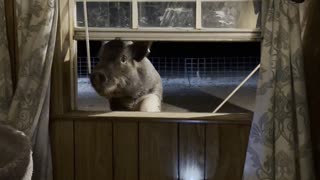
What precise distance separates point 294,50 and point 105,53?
3.20 ft

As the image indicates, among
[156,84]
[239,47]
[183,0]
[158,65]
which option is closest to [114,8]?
[183,0]

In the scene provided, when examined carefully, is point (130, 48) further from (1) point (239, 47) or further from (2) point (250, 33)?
(1) point (239, 47)

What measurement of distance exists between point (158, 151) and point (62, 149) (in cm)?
41

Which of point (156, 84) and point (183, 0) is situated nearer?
point (183, 0)

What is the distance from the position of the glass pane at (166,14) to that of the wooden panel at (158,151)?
420 millimetres

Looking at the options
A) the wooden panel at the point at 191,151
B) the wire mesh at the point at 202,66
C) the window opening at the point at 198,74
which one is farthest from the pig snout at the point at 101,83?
the wire mesh at the point at 202,66

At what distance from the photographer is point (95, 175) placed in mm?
2199

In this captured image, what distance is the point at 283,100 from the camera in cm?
176

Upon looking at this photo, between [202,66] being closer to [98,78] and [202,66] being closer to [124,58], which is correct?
[124,58]

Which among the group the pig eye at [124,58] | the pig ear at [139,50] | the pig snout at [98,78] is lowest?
the pig snout at [98,78]

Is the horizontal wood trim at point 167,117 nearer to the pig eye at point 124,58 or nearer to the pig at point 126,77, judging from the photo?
the pig at point 126,77

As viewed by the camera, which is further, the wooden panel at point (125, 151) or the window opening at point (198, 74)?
the window opening at point (198, 74)

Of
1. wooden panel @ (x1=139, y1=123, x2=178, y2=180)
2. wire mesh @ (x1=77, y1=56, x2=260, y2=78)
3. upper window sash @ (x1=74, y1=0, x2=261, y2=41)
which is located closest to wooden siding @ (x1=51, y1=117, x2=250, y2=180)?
wooden panel @ (x1=139, y1=123, x2=178, y2=180)

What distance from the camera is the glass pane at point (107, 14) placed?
218cm
